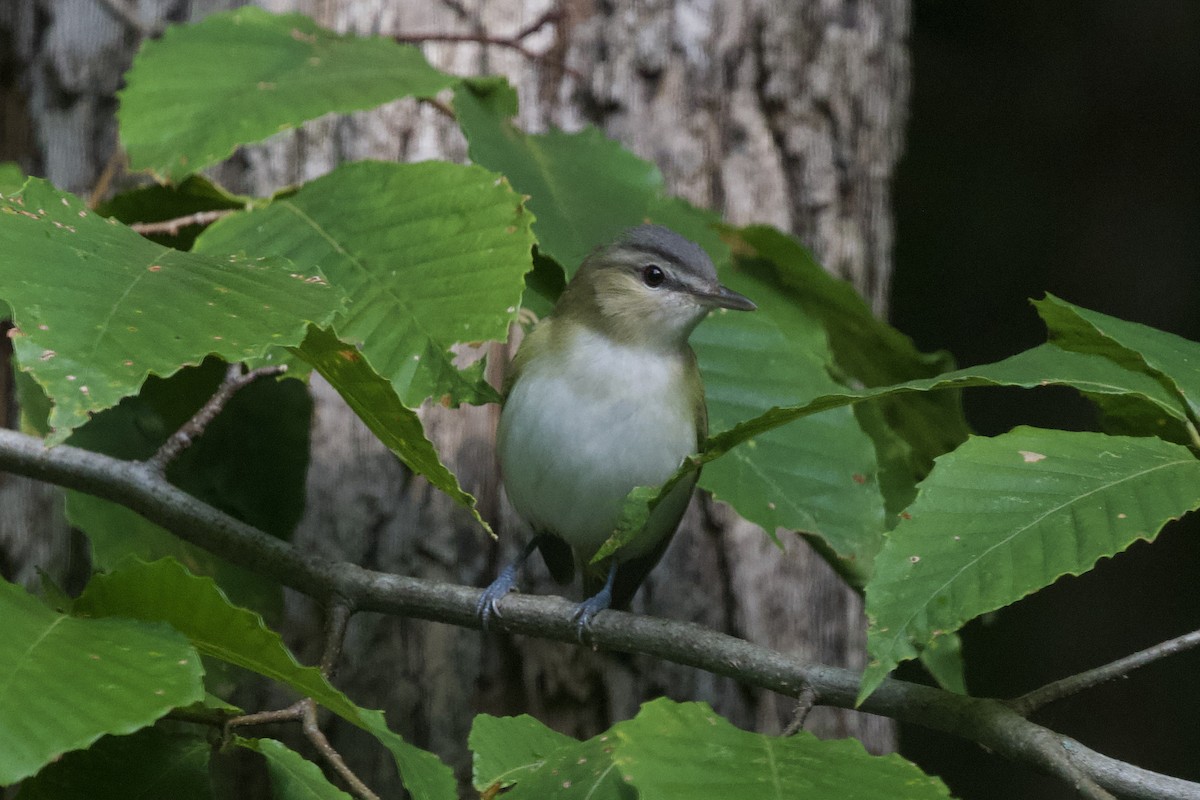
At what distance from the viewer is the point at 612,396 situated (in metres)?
2.41

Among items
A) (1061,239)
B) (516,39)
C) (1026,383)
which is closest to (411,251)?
(1026,383)

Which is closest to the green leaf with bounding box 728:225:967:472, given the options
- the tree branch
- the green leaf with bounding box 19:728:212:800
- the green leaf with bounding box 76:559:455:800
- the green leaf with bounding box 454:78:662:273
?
the green leaf with bounding box 454:78:662:273

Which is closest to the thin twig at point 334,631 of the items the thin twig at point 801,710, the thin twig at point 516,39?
the thin twig at point 801,710

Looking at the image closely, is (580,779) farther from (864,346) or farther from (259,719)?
(864,346)

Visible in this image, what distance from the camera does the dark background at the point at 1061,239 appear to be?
525 centimetres

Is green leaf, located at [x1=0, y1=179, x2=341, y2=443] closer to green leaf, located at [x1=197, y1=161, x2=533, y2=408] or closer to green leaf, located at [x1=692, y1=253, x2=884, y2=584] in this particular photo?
green leaf, located at [x1=197, y1=161, x2=533, y2=408]

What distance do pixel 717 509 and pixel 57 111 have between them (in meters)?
1.88

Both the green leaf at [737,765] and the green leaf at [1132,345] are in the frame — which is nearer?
the green leaf at [737,765]

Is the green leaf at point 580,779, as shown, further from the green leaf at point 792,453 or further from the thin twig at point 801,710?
the green leaf at point 792,453

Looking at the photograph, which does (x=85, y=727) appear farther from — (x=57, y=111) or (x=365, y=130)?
(x=57, y=111)

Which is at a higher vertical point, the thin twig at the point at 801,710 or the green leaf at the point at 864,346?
the green leaf at the point at 864,346

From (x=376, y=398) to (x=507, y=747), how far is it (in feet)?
1.62

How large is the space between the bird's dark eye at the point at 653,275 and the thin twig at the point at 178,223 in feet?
2.77

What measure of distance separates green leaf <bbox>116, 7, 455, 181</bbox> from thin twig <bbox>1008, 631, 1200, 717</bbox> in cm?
140
